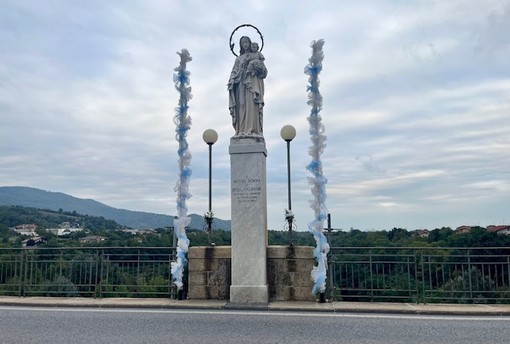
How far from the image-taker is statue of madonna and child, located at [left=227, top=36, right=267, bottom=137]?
1174 centimetres

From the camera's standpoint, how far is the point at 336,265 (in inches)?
468

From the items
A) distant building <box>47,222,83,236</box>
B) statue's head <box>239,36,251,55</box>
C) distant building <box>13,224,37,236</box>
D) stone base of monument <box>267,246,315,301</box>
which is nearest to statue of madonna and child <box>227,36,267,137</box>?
statue's head <box>239,36,251,55</box>

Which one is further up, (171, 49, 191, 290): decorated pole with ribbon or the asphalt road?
(171, 49, 191, 290): decorated pole with ribbon

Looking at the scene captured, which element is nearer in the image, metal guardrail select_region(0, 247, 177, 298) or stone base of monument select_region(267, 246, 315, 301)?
stone base of monument select_region(267, 246, 315, 301)

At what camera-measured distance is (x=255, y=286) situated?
35.5 feet

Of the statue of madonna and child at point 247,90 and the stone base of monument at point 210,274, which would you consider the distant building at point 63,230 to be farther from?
the statue of madonna and child at point 247,90

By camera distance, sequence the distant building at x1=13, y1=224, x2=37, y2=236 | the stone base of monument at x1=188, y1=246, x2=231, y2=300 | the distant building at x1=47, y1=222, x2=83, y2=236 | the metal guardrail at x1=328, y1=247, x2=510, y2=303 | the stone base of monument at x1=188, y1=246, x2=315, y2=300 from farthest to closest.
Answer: the distant building at x1=47, y1=222, x2=83, y2=236
the distant building at x1=13, y1=224, x2=37, y2=236
the stone base of monument at x1=188, y1=246, x2=231, y2=300
the stone base of monument at x1=188, y1=246, x2=315, y2=300
the metal guardrail at x1=328, y1=247, x2=510, y2=303

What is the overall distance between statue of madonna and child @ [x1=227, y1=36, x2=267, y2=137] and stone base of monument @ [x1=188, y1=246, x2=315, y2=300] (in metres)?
3.00

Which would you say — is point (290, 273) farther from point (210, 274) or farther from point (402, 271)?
point (402, 271)

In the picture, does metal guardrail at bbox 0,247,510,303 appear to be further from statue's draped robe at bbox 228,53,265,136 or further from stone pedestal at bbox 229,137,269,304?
statue's draped robe at bbox 228,53,265,136

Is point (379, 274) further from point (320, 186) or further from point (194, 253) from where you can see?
point (194, 253)

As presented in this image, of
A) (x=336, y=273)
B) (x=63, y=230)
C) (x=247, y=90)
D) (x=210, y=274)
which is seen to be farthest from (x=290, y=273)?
(x=63, y=230)

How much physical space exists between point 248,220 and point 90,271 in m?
4.52

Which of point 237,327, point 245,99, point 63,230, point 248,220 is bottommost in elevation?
point 237,327
